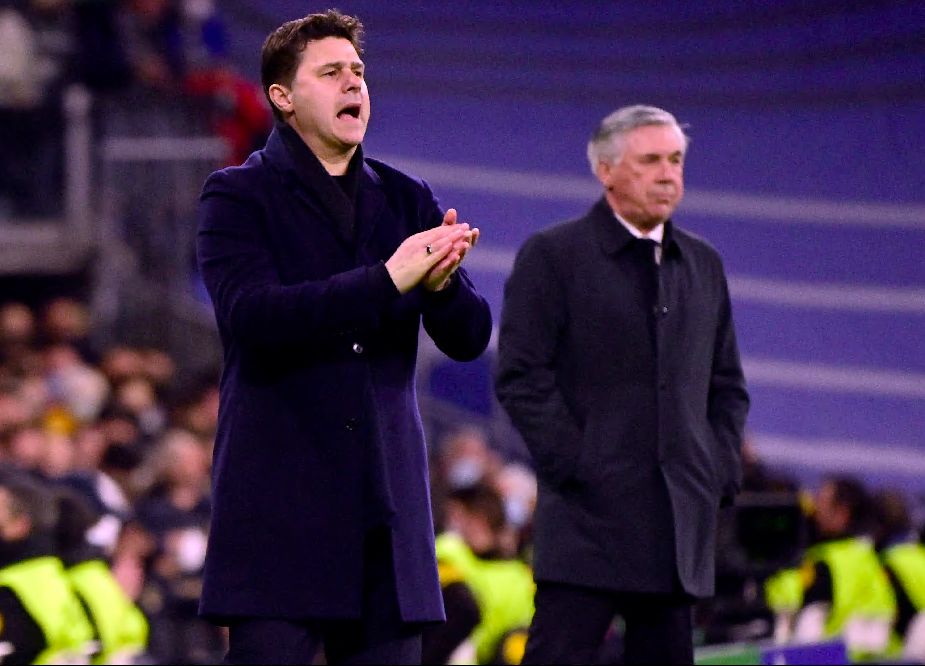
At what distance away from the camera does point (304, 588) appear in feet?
11.2

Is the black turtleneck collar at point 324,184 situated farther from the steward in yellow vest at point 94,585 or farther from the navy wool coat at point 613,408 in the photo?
the steward in yellow vest at point 94,585

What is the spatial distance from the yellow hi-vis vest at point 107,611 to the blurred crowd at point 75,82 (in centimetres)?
525

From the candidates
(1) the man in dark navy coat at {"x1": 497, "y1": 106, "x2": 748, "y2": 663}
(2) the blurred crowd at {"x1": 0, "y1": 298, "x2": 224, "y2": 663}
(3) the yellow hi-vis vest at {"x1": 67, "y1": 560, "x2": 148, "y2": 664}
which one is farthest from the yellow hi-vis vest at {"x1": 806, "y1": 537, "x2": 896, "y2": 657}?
(1) the man in dark navy coat at {"x1": 497, "y1": 106, "x2": 748, "y2": 663}

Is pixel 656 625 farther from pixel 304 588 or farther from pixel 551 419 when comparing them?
pixel 304 588

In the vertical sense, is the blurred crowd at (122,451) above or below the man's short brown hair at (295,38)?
below

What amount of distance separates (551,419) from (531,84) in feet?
37.4

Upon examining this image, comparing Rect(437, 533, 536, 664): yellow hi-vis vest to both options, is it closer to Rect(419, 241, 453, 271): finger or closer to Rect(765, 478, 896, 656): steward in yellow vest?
Rect(765, 478, 896, 656): steward in yellow vest

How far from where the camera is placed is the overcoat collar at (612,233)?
15.6ft

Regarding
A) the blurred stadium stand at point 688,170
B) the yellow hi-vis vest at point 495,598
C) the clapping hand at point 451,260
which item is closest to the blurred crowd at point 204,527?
the yellow hi-vis vest at point 495,598

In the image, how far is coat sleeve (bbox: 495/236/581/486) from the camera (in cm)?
456

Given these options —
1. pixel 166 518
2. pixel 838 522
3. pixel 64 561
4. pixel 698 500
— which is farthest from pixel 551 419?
pixel 838 522

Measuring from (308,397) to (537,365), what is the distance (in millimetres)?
1221

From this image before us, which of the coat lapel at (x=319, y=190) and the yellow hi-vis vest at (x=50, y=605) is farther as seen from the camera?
the yellow hi-vis vest at (x=50, y=605)

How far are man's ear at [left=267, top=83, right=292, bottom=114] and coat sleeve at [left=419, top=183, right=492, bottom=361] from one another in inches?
16.5
